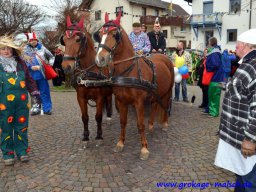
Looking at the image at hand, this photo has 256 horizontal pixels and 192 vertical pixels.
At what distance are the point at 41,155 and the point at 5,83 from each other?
1403mm

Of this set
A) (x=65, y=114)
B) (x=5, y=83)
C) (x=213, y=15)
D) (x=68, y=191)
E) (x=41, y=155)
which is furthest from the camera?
(x=213, y=15)

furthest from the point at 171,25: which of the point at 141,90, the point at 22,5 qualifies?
the point at 141,90

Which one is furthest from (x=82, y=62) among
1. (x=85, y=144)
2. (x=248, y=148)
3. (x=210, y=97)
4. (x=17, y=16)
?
(x=17, y=16)

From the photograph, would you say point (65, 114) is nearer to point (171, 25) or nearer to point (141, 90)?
point (141, 90)

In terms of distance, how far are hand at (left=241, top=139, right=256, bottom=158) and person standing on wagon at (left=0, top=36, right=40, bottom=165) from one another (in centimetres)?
311

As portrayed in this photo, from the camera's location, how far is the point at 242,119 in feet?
8.55

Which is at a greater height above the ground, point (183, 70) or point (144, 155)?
point (183, 70)

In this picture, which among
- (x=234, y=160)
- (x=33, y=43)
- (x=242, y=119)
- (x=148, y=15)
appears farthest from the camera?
(x=148, y=15)

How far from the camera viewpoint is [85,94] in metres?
4.57

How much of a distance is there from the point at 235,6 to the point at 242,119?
27.6m

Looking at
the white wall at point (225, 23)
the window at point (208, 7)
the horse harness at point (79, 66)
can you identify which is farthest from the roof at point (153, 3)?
the horse harness at point (79, 66)

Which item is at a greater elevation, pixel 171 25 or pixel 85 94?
pixel 171 25

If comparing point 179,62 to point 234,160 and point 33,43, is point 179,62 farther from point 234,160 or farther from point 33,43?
point 234,160

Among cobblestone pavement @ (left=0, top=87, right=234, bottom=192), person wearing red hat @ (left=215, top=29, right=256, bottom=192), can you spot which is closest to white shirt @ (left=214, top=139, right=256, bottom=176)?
person wearing red hat @ (left=215, top=29, right=256, bottom=192)
